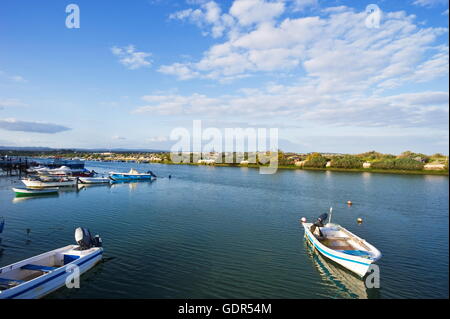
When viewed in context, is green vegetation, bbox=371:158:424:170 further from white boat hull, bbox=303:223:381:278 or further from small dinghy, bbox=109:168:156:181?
white boat hull, bbox=303:223:381:278

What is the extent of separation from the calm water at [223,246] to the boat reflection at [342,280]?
0.23 feet

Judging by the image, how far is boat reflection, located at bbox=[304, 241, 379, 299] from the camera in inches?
602

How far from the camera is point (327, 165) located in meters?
134

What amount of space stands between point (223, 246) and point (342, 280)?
9.49 metres

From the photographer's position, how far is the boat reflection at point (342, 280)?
15.3 m

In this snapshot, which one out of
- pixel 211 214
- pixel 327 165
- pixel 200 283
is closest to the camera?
pixel 200 283

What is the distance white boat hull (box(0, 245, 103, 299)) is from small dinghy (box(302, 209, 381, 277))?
56.2ft

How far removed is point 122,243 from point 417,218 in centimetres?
3764

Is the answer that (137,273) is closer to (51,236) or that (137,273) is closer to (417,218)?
(51,236)

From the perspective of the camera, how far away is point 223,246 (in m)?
22.0
